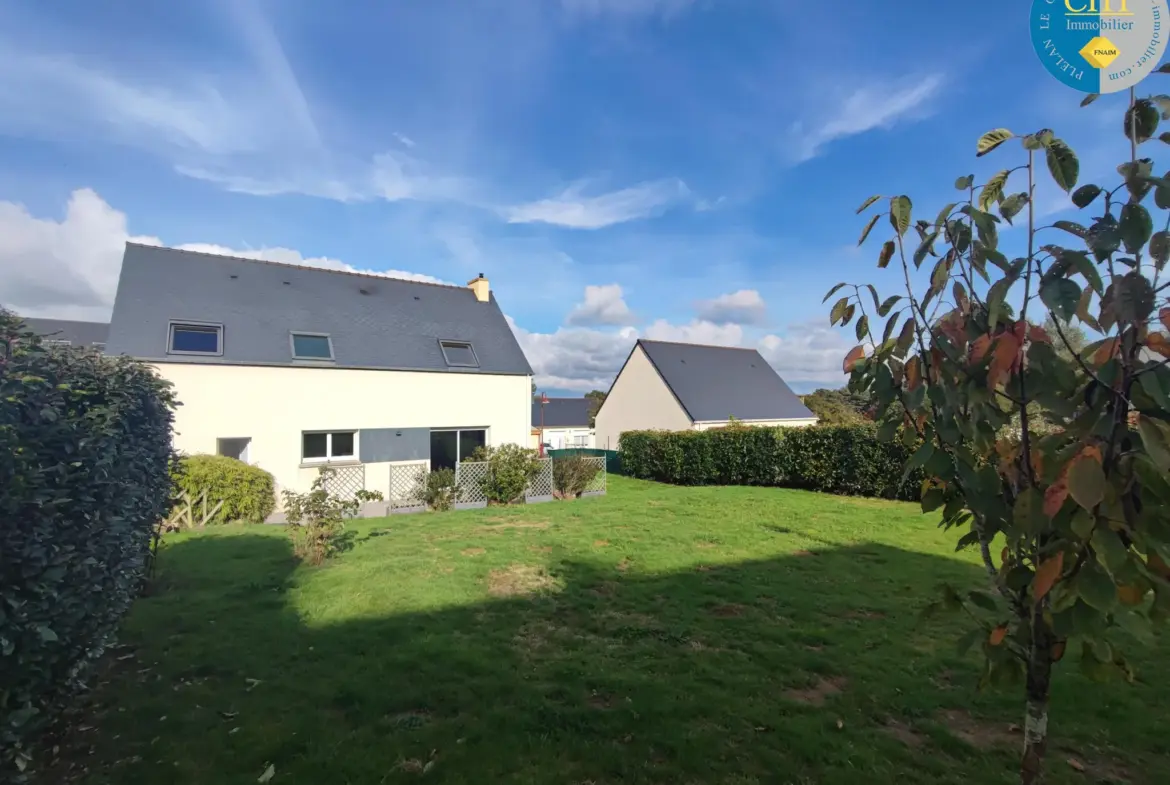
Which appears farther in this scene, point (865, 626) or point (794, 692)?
point (865, 626)

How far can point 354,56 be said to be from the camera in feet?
29.4

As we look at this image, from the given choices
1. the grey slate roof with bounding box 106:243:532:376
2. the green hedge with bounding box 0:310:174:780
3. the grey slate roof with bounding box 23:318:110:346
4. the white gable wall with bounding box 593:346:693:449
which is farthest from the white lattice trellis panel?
the grey slate roof with bounding box 23:318:110:346

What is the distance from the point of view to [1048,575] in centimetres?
126

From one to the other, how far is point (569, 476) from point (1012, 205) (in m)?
15.4

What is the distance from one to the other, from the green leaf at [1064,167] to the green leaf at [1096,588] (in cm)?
98

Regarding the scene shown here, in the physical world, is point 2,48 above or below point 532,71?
below

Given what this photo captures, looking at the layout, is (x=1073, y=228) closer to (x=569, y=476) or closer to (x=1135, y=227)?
(x=1135, y=227)

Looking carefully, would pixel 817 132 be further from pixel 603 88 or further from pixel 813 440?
pixel 813 440

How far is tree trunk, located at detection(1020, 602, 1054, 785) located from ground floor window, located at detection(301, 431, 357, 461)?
673 inches

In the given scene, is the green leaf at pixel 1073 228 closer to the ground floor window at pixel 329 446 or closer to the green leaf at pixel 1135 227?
the green leaf at pixel 1135 227

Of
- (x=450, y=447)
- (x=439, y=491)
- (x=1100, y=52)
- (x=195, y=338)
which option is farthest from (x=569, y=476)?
(x=1100, y=52)

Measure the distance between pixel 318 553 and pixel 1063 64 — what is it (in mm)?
9279

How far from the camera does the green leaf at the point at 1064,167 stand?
144cm

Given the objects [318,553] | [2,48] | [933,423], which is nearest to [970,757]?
[933,423]
